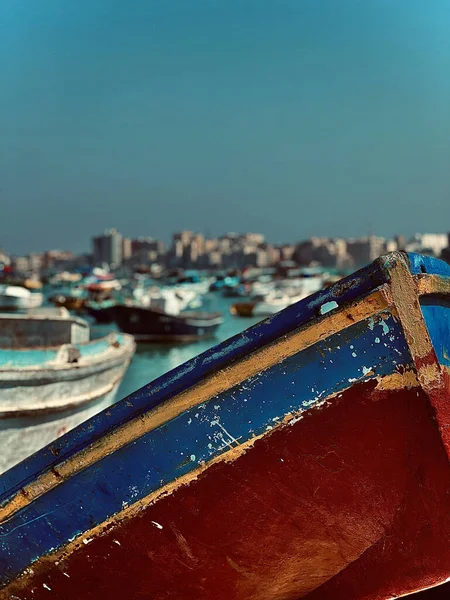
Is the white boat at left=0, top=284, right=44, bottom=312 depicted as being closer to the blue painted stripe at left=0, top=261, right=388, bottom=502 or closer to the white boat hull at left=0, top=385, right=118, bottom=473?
the white boat hull at left=0, top=385, right=118, bottom=473

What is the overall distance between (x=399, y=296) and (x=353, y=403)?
0.49 m

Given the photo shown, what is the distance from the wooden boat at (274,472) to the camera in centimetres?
268

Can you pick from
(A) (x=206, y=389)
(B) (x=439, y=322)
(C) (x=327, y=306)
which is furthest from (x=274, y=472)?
(B) (x=439, y=322)

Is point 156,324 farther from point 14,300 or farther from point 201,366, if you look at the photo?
point 201,366

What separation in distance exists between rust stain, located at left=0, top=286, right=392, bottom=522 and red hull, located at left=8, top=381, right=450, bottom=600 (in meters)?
0.29

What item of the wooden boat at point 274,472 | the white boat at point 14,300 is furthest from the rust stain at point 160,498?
the white boat at point 14,300

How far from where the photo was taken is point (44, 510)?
306 cm

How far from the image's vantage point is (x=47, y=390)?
5.93 m

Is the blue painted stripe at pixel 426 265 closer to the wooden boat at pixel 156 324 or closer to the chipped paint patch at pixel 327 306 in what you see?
the chipped paint patch at pixel 327 306

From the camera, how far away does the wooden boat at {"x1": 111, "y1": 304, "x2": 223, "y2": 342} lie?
23.5 m

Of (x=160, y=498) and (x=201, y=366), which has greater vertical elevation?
Result: (x=201, y=366)

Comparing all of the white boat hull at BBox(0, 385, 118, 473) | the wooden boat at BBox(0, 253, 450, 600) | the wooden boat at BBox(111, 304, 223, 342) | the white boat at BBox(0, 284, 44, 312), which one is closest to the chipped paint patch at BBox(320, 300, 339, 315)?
the wooden boat at BBox(0, 253, 450, 600)

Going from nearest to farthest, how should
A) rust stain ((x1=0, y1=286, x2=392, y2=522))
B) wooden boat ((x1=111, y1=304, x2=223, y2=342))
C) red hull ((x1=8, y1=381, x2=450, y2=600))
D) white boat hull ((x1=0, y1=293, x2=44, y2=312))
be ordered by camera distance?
rust stain ((x1=0, y1=286, x2=392, y2=522)) → red hull ((x1=8, y1=381, x2=450, y2=600)) → wooden boat ((x1=111, y1=304, x2=223, y2=342)) → white boat hull ((x1=0, y1=293, x2=44, y2=312))

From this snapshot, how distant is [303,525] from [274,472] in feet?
1.07
